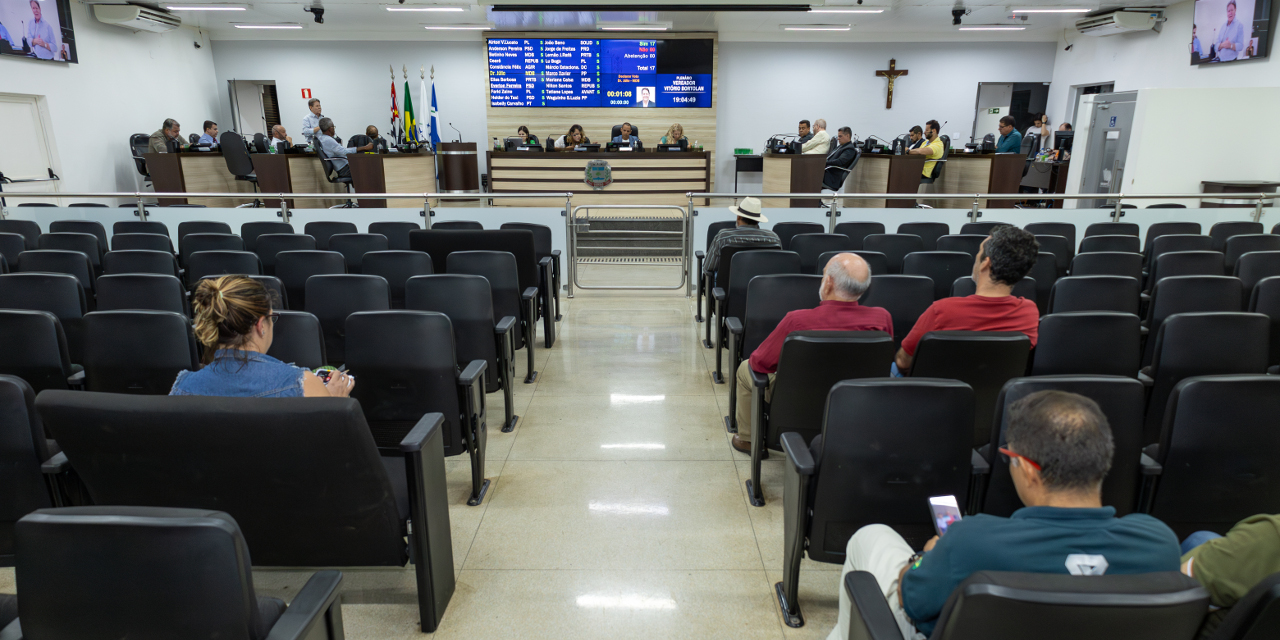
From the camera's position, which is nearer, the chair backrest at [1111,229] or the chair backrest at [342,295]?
the chair backrest at [342,295]

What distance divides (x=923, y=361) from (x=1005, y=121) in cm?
925

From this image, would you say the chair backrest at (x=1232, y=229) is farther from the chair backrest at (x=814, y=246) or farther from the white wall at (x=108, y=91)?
the white wall at (x=108, y=91)

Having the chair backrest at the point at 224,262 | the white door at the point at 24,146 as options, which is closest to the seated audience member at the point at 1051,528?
the chair backrest at the point at 224,262

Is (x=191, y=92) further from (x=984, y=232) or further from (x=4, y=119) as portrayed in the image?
(x=984, y=232)

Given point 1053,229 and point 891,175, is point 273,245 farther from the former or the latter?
point 891,175

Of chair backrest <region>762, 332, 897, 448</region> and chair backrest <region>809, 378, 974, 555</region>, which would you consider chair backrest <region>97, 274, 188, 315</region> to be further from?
chair backrest <region>809, 378, 974, 555</region>

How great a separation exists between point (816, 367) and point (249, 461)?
1.77m

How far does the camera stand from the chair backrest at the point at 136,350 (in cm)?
244

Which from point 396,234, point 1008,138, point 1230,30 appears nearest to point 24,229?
point 396,234

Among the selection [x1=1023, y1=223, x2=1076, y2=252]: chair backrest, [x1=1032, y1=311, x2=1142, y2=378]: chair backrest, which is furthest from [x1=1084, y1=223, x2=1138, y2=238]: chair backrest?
[x1=1032, y1=311, x2=1142, y2=378]: chair backrest

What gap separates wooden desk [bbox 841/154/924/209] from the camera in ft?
31.0

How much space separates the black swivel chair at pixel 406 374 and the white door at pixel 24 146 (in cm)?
936

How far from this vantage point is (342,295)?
3.16m

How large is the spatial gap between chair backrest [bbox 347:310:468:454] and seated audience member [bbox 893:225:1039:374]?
69.6 inches
